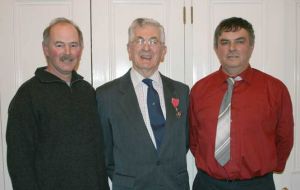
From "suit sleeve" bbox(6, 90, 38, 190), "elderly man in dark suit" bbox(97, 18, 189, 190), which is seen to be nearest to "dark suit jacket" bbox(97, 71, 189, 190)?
"elderly man in dark suit" bbox(97, 18, 189, 190)

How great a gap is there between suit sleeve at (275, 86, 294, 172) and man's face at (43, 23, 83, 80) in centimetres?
131

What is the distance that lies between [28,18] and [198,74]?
124 cm

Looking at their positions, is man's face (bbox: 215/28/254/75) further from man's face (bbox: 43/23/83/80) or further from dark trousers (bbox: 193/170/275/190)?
man's face (bbox: 43/23/83/80)

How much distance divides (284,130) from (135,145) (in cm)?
97

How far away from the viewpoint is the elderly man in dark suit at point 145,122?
1.79 m

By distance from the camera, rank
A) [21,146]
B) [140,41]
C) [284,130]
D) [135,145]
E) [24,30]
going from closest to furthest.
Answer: [21,146], [135,145], [140,41], [284,130], [24,30]

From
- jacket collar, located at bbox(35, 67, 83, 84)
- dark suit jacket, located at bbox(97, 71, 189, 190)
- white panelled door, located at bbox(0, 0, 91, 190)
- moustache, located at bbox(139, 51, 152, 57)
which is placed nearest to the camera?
jacket collar, located at bbox(35, 67, 83, 84)

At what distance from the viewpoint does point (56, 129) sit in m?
1.62

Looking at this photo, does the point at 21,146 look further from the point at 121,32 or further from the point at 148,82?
the point at 121,32

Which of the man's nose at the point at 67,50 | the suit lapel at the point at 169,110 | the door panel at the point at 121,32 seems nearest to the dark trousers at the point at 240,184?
the suit lapel at the point at 169,110

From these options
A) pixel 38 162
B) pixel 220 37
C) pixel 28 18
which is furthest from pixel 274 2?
pixel 38 162

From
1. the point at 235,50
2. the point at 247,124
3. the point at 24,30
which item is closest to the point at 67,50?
the point at 24,30

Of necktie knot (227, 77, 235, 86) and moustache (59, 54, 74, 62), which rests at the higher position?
moustache (59, 54, 74, 62)

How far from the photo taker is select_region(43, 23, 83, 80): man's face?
5.54 feet
